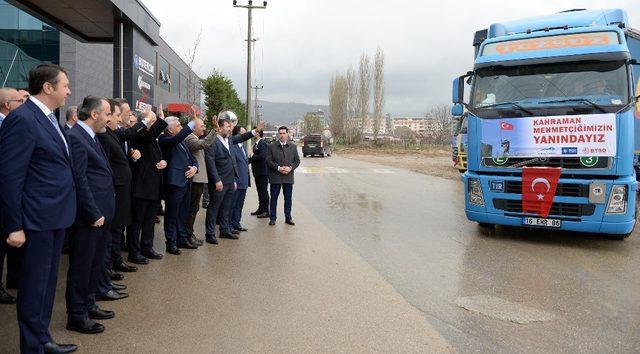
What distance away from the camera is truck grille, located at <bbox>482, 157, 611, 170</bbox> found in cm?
669

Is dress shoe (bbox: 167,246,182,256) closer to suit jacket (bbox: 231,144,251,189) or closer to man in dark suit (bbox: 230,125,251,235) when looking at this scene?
man in dark suit (bbox: 230,125,251,235)

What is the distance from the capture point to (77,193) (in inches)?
137

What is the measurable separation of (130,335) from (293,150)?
5637mm

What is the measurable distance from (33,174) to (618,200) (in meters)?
7.07

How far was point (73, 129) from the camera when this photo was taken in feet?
12.1

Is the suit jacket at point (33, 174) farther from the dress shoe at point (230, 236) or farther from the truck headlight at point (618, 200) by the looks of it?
the truck headlight at point (618, 200)

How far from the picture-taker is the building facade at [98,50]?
13.1 meters

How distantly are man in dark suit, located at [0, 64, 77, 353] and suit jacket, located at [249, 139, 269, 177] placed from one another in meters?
6.13

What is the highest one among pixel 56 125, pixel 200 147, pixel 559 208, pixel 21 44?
pixel 21 44

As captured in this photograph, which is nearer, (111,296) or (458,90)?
(111,296)

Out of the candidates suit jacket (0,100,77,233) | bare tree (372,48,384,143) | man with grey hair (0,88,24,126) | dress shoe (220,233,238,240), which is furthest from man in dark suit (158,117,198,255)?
bare tree (372,48,384,143)

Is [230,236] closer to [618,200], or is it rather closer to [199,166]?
[199,166]

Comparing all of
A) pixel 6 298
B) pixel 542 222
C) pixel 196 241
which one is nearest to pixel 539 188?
pixel 542 222

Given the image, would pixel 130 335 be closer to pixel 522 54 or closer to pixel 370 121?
pixel 522 54
